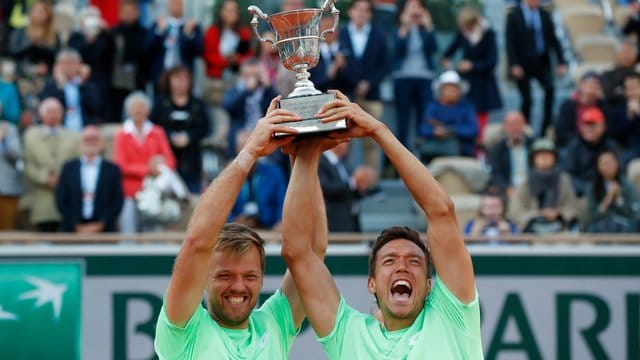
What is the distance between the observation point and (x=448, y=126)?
12188 mm

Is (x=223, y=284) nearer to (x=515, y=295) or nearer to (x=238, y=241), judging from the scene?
(x=238, y=241)

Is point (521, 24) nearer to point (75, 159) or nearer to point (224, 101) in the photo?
point (224, 101)

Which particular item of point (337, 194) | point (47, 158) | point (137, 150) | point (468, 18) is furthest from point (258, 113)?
point (468, 18)

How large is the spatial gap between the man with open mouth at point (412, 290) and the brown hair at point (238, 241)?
34 cm

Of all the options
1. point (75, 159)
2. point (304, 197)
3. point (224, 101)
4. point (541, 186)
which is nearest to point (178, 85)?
point (224, 101)

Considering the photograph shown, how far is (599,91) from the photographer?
12461mm

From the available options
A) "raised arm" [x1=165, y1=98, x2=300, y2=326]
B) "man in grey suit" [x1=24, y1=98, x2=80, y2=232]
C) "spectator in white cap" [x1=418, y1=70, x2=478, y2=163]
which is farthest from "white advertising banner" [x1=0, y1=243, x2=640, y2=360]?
"raised arm" [x1=165, y1=98, x2=300, y2=326]

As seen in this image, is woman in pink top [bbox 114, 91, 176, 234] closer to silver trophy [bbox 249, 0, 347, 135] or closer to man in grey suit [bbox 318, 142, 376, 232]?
man in grey suit [bbox 318, 142, 376, 232]

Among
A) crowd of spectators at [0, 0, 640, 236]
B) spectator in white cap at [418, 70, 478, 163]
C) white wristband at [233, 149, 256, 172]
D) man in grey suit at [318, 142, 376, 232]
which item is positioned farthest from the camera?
spectator in white cap at [418, 70, 478, 163]

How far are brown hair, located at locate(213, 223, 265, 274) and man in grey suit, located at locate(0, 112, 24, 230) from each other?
593 centimetres

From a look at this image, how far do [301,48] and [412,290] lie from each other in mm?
1060

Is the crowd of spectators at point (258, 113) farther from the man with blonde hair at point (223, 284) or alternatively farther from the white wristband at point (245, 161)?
the white wristband at point (245, 161)

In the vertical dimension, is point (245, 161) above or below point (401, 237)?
above

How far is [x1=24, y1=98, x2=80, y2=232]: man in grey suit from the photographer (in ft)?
36.3
